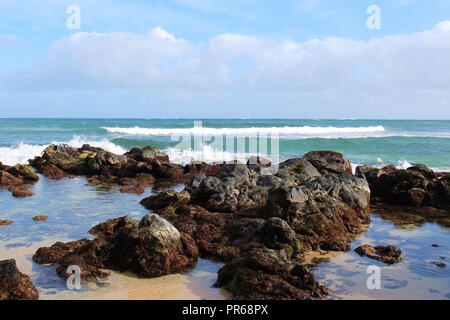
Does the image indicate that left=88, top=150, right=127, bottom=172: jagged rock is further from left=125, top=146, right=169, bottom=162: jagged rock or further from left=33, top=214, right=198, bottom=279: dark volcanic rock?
left=33, top=214, right=198, bottom=279: dark volcanic rock

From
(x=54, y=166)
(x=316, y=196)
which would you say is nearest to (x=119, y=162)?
(x=54, y=166)

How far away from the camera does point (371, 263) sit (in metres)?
6.39

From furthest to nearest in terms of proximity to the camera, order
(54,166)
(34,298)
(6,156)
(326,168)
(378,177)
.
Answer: (6,156)
(54,166)
(326,168)
(378,177)
(34,298)

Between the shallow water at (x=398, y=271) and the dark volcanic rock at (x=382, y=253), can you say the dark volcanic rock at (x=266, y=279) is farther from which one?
the dark volcanic rock at (x=382, y=253)

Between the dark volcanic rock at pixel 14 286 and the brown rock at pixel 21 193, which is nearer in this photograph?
the dark volcanic rock at pixel 14 286

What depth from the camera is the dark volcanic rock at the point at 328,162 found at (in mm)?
13781

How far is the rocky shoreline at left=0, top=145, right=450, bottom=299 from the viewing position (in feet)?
18.0

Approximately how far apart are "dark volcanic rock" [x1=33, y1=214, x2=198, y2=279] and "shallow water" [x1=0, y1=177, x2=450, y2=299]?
175 mm

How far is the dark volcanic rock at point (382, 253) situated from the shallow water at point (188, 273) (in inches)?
4.8

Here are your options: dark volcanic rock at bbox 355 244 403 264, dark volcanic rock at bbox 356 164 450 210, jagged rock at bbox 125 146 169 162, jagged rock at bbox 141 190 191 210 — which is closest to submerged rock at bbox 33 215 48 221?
jagged rock at bbox 141 190 191 210

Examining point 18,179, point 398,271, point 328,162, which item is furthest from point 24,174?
point 398,271

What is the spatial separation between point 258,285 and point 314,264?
1716mm

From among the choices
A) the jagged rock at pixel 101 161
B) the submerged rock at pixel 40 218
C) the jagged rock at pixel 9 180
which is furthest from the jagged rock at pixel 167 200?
the jagged rock at pixel 101 161

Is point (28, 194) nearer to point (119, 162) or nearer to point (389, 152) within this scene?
point (119, 162)
